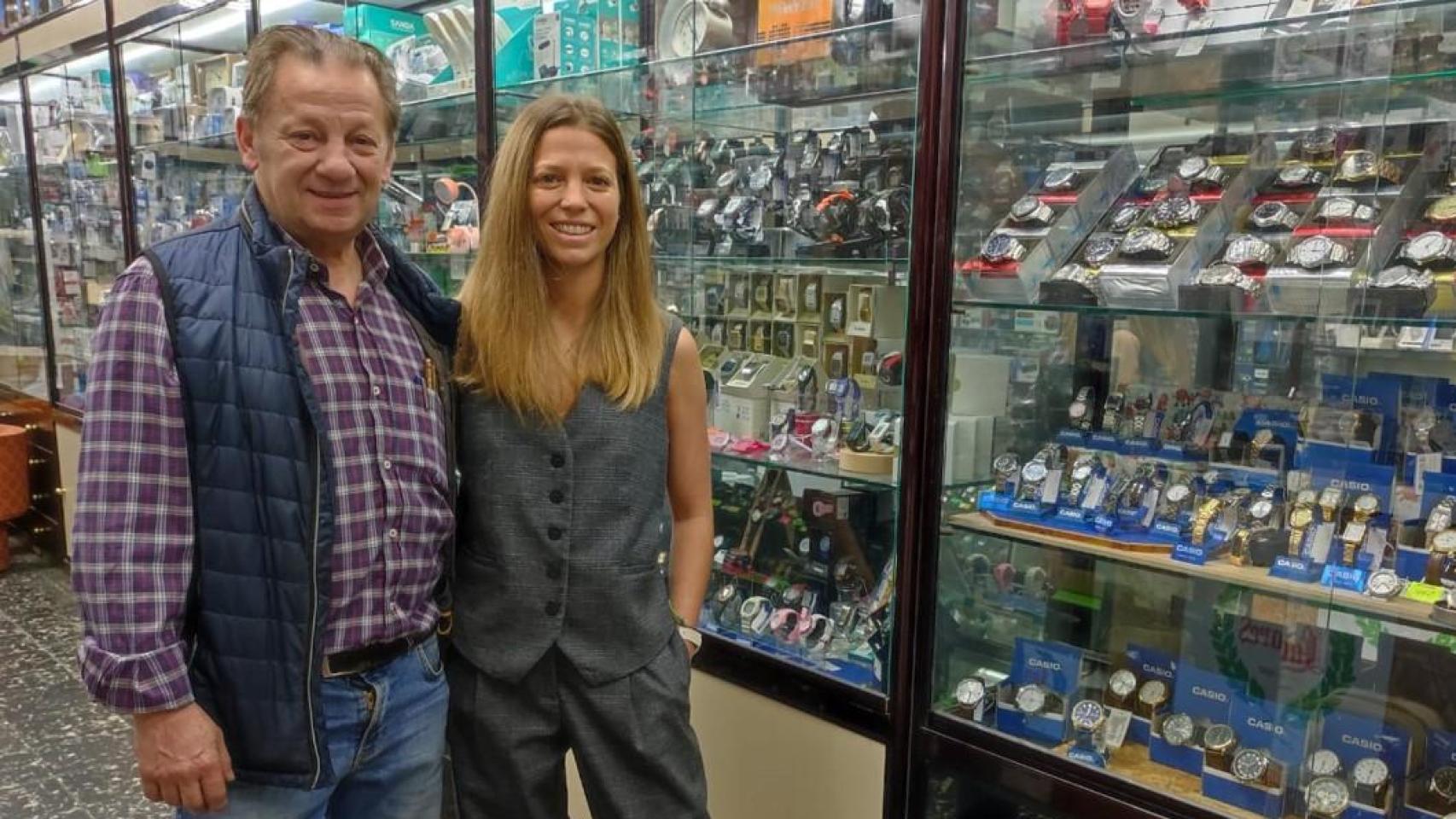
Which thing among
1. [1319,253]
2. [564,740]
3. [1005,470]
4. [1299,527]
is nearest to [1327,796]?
[1299,527]

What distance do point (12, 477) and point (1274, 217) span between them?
530 cm

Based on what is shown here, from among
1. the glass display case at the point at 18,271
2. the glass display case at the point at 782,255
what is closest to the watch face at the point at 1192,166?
the glass display case at the point at 782,255

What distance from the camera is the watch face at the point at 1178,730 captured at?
1.73m

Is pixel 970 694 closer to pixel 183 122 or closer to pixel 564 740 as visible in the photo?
pixel 564 740

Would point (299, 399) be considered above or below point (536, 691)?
above

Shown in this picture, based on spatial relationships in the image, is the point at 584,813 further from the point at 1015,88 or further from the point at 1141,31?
the point at 1141,31

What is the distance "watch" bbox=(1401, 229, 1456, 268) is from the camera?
1474 millimetres

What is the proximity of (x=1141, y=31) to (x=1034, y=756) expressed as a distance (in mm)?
1253

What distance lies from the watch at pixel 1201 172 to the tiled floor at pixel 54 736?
2.87 m

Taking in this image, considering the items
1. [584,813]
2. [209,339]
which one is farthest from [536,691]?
[584,813]

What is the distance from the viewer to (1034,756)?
1743 mm

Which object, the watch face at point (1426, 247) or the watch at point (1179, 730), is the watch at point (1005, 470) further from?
the watch face at point (1426, 247)

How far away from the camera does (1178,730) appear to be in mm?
1736

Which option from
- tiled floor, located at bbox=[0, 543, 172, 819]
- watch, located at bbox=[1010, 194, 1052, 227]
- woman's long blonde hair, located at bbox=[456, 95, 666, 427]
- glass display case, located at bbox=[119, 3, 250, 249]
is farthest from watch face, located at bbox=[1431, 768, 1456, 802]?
glass display case, located at bbox=[119, 3, 250, 249]
